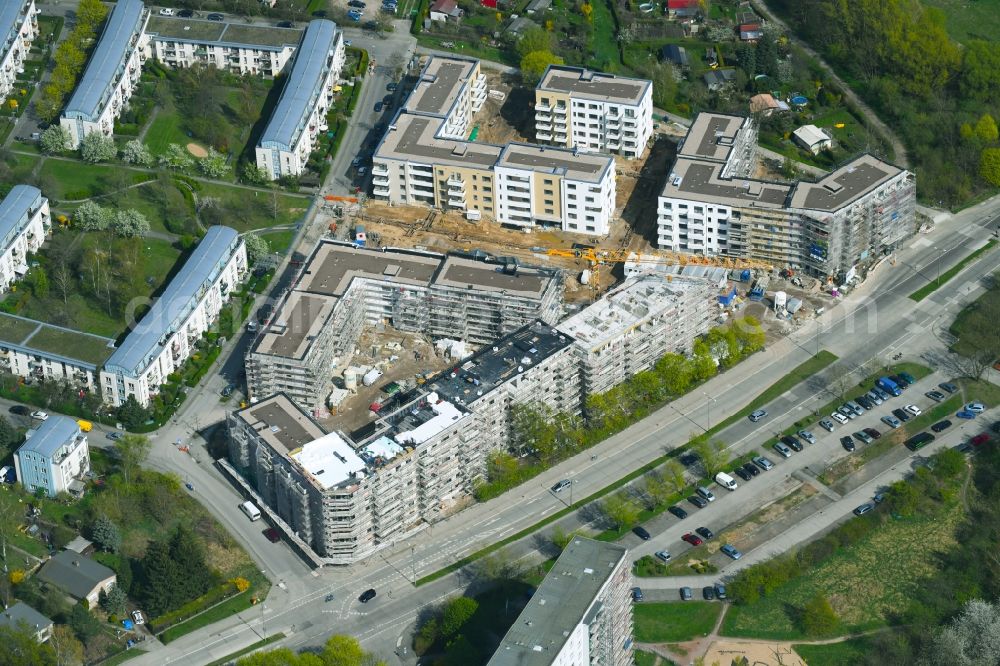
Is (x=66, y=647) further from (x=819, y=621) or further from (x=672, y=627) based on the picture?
(x=819, y=621)

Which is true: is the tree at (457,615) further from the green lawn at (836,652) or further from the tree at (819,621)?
the tree at (819,621)

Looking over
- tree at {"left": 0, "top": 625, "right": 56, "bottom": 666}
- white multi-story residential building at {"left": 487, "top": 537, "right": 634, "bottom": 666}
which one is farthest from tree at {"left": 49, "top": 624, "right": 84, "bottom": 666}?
white multi-story residential building at {"left": 487, "top": 537, "right": 634, "bottom": 666}

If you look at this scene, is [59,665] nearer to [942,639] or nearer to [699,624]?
[699,624]

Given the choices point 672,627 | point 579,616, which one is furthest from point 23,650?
point 672,627

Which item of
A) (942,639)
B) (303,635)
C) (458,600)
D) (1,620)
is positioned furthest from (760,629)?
(1,620)

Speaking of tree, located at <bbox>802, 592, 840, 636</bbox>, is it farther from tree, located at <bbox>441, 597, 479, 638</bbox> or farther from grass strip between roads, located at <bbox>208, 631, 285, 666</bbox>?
grass strip between roads, located at <bbox>208, 631, 285, 666</bbox>
